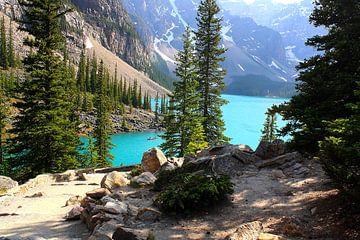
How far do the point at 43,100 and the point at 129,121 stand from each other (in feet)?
Answer: 272

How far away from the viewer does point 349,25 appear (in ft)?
40.4

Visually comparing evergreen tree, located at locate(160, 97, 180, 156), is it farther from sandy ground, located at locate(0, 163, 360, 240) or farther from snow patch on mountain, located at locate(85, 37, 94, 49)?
snow patch on mountain, located at locate(85, 37, 94, 49)

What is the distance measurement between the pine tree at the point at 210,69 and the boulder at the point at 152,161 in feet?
33.7

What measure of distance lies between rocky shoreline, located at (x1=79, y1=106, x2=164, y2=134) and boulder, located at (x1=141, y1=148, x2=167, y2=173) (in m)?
69.7

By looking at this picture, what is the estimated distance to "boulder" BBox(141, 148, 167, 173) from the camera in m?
17.9

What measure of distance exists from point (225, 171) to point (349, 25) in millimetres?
7693

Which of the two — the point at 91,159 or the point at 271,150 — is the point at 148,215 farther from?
the point at 91,159

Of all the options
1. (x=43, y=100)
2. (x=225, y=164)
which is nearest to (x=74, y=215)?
(x=225, y=164)

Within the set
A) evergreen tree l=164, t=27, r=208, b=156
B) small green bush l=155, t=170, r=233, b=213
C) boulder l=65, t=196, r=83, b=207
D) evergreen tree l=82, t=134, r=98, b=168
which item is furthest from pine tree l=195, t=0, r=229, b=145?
small green bush l=155, t=170, r=233, b=213

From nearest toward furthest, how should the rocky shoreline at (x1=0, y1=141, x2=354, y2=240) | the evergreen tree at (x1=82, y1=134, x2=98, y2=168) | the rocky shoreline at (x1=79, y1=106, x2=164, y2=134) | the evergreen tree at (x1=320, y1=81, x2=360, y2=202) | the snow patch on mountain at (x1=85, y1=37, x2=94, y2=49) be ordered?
the evergreen tree at (x1=320, y1=81, x2=360, y2=202), the rocky shoreline at (x1=0, y1=141, x2=354, y2=240), the evergreen tree at (x1=82, y1=134, x2=98, y2=168), the rocky shoreline at (x1=79, y1=106, x2=164, y2=134), the snow patch on mountain at (x1=85, y1=37, x2=94, y2=49)

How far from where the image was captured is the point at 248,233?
6.69 metres

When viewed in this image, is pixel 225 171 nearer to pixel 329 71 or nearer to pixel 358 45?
pixel 329 71

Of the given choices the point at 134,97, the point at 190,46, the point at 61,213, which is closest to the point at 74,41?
the point at 134,97

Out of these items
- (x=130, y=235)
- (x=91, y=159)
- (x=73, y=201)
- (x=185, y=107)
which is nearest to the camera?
(x=130, y=235)
